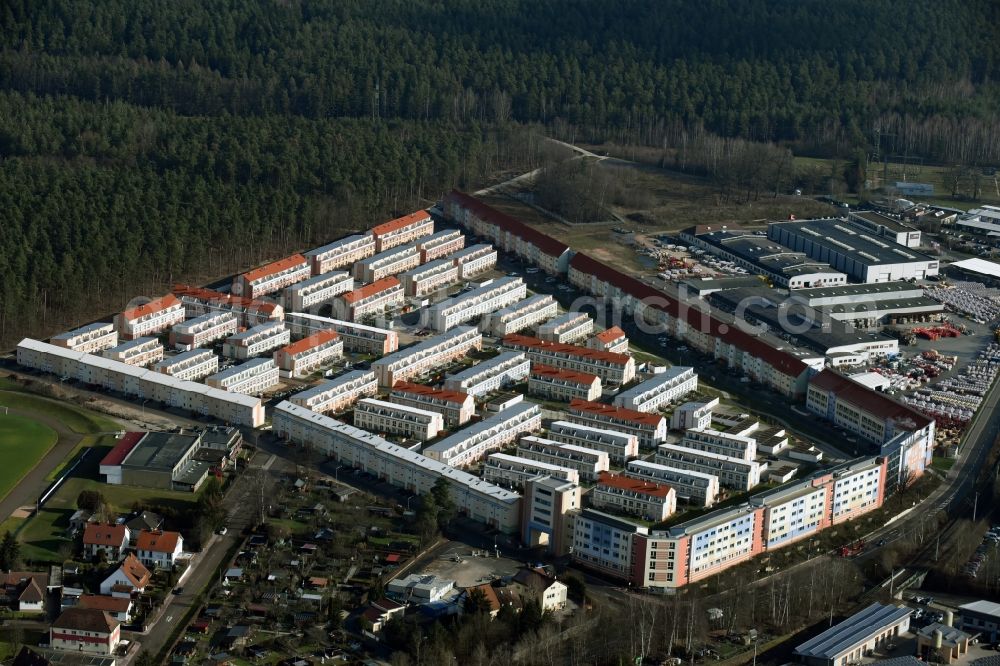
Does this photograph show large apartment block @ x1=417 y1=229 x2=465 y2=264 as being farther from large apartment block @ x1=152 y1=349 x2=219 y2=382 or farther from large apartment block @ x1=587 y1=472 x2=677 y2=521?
large apartment block @ x1=587 y1=472 x2=677 y2=521

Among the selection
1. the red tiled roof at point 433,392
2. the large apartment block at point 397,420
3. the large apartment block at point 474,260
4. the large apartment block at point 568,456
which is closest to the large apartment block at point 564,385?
the red tiled roof at point 433,392

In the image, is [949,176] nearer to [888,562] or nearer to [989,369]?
[989,369]

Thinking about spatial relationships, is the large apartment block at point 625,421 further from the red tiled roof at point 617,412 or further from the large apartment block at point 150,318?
the large apartment block at point 150,318

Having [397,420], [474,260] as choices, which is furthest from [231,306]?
[397,420]

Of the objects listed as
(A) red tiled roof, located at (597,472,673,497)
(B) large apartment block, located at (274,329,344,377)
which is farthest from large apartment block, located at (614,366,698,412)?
(B) large apartment block, located at (274,329,344,377)

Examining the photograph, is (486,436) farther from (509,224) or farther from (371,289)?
(509,224)

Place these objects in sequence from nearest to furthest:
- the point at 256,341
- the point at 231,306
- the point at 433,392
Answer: the point at 433,392 < the point at 256,341 < the point at 231,306
